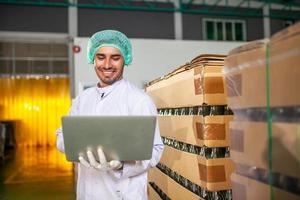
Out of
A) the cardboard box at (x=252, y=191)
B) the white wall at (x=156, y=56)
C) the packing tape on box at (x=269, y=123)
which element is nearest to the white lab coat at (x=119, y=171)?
the cardboard box at (x=252, y=191)

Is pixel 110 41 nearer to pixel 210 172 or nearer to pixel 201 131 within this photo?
pixel 201 131

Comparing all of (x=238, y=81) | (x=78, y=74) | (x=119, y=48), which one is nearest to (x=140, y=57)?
(x=78, y=74)

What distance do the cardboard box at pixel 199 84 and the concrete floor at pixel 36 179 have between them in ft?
10.3

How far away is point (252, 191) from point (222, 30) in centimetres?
711

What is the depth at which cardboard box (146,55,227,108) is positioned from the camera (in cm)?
173

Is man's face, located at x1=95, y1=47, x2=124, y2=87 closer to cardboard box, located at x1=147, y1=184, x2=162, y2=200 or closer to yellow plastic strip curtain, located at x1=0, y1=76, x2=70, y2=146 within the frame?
cardboard box, located at x1=147, y1=184, x2=162, y2=200

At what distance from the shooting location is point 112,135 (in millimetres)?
1369

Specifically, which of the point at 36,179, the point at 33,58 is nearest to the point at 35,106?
the point at 33,58

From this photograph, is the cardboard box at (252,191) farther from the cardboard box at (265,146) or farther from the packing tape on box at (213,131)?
the packing tape on box at (213,131)

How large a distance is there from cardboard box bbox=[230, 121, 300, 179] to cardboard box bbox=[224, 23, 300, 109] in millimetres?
90

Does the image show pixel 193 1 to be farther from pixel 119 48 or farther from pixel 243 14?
pixel 119 48

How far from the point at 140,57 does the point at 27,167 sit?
382 cm

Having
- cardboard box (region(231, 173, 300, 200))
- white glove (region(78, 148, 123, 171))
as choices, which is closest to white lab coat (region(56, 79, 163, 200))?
white glove (region(78, 148, 123, 171))

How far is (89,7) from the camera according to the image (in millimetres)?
7094
